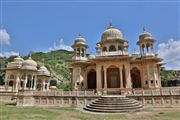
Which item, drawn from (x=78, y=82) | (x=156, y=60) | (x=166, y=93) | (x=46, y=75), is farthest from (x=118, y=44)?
(x=46, y=75)

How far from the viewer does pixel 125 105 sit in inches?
656

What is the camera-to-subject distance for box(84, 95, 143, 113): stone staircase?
1605 centimetres

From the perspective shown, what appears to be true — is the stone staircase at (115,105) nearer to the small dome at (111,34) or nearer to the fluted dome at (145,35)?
the small dome at (111,34)

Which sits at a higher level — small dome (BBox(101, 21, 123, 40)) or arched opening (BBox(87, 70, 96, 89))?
small dome (BBox(101, 21, 123, 40))

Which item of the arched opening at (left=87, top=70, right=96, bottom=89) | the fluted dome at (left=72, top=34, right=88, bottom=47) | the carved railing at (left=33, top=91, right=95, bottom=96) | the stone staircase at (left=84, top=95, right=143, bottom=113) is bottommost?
the stone staircase at (left=84, top=95, right=143, bottom=113)

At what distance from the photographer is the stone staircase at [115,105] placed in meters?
16.0

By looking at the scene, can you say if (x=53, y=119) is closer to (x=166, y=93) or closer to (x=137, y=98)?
(x=137, y=98)

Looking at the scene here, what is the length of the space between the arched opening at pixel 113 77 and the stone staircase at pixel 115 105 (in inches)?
263

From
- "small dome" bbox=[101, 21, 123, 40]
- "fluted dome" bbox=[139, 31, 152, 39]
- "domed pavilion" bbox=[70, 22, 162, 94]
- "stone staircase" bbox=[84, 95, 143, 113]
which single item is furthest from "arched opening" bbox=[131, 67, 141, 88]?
"stone staircase" bbox=[84, 95, 143, 113]

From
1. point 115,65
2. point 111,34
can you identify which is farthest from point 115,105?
point 111,34

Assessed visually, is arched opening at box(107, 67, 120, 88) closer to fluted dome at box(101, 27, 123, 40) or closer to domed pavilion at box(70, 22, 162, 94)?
domed pavilion at box(70, 22, 162, 94)

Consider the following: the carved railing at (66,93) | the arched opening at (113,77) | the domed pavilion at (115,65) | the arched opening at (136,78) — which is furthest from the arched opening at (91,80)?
the carved railing at (66,93)

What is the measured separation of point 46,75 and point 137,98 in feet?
66.3

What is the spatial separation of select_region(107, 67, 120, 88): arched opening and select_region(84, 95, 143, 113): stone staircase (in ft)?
21.9
